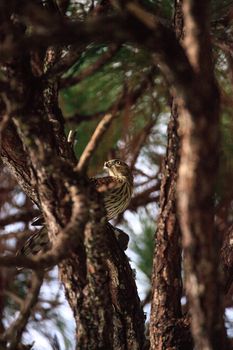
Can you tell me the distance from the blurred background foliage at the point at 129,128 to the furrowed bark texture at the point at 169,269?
0.66m

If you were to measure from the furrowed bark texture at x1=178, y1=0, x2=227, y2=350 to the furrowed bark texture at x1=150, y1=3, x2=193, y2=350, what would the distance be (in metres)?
1.03

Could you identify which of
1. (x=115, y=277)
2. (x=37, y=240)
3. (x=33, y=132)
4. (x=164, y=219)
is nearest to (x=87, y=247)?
(x=33, y=132)

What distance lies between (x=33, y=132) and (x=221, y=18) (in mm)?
1721

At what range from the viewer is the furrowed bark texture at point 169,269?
288cm

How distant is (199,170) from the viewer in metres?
1.71

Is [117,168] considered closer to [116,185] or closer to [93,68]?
[116,185]

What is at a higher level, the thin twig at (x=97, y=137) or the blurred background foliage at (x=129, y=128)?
the blurred background foliage at (x=129, y=128)

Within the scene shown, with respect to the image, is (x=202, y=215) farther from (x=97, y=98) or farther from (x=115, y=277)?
(x=97, y=98)

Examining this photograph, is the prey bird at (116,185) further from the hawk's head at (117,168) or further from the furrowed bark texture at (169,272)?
the furrowed bark texture at (169,272)

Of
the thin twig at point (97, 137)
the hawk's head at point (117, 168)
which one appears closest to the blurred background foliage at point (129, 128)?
the hawk's head at point (117, 168)

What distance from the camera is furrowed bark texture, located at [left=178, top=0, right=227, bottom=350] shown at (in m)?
1.69

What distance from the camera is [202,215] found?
1.74m

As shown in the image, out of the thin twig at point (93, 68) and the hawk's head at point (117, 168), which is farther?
the hawk's head at point (117, 168)

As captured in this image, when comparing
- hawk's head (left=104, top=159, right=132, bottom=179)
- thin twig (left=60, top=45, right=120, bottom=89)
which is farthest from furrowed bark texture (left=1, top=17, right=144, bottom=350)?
hawk's head (left=104, top=159, right=132, bottom=179)
